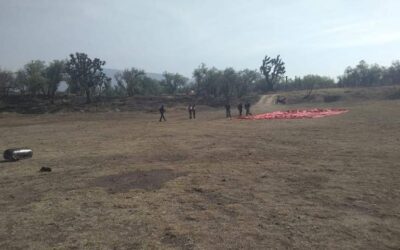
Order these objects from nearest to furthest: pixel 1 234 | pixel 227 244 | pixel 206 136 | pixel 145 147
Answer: pixel 227 244, pixel 1 234, pixel 145 147, pixel 206 136

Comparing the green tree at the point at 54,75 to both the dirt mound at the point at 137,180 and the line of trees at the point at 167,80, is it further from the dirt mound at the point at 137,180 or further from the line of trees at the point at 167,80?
the dirt mound at the point at 137,180

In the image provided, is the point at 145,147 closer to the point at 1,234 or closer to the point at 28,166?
the point at 28,166

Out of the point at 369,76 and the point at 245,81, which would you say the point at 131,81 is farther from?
the point at 369,76

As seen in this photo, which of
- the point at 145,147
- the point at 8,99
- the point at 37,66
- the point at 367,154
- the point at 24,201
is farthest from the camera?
the point at 37,66

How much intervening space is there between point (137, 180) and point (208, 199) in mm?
2939

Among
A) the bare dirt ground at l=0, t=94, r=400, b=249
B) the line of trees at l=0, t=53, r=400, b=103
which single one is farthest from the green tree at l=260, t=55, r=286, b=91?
the bare dirt ground at l=0, t=94, r=400, b=249

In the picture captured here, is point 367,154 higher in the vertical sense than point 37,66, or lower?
lower

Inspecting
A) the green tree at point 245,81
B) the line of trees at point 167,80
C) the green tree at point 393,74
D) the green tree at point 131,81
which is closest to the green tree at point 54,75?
the line of trees at point 167,80

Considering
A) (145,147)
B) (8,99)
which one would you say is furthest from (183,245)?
(8,99)

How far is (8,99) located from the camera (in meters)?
60.5

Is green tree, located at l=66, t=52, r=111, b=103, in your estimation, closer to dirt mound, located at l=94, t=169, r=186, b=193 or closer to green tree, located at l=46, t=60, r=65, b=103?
green tree, located at l=46, t=60, r=65, b=103

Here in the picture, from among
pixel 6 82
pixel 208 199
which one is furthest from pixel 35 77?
pixel 208 199

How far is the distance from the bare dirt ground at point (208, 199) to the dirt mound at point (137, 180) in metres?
0.03

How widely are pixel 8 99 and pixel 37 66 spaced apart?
9709 mm
